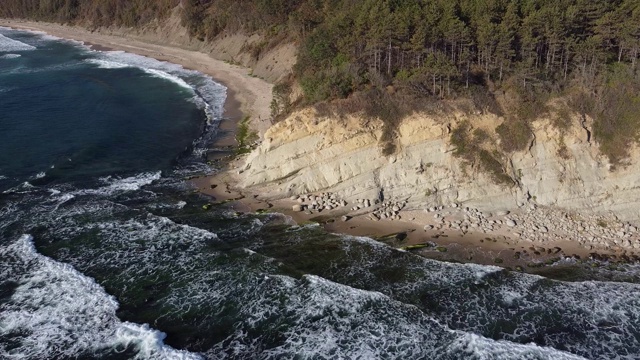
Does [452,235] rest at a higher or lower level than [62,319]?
higher

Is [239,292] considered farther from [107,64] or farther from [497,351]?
[107,64]

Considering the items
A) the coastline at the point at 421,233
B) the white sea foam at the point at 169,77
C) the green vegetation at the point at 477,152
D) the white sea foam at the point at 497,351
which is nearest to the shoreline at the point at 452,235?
the coastline at the point at 421,233

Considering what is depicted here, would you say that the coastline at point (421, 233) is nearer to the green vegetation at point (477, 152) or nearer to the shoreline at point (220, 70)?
the green vegetation at point (477, 152)

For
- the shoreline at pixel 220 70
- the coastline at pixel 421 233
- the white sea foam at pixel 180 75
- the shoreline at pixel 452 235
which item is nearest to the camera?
the shoreline at pixel 452 235

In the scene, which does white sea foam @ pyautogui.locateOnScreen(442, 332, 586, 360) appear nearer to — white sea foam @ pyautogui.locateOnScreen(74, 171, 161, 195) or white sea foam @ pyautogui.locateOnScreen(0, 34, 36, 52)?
white sea foam @ pyautogui.locateOnScreen(74, 171, 161, 195)

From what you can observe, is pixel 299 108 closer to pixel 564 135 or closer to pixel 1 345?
pixel 564 135

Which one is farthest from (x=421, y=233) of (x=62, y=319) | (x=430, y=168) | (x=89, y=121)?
(x=89, y=121)

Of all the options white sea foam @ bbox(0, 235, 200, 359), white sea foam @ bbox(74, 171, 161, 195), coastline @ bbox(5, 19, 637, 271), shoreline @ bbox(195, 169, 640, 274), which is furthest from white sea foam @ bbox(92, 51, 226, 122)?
white sea foam @ bbox(0, 235, 200, 359)
